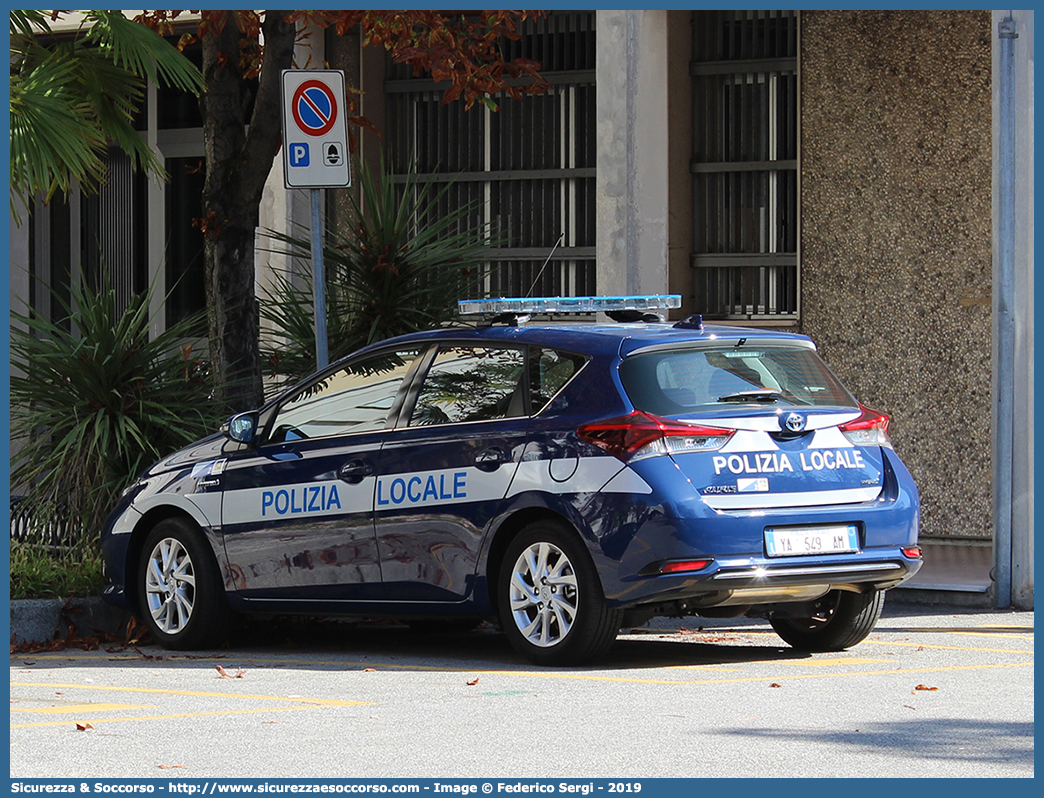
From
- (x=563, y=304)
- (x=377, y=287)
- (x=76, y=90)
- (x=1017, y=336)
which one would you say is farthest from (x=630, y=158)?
(x=563, y=304)

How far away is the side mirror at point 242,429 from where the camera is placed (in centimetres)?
954

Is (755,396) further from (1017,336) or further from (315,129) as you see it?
(315,129)

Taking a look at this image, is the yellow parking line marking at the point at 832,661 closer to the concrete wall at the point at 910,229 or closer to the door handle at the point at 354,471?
the door handle at the point at 354,471

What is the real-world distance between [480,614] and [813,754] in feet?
9.39

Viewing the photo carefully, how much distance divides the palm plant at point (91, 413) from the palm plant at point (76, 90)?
0.94 m

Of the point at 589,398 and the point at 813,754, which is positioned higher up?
the point at 589,398

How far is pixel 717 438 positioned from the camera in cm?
805

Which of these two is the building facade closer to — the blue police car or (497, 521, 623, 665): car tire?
the blue police car

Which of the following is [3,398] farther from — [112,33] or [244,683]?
[244,683]

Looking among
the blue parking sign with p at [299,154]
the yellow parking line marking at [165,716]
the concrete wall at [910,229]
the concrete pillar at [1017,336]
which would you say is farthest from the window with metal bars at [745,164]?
the yellow parking line marking at [165,716]

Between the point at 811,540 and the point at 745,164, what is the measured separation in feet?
24.6

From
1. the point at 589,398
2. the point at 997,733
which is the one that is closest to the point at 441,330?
the point at 589,398

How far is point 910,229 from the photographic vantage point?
14469 mm

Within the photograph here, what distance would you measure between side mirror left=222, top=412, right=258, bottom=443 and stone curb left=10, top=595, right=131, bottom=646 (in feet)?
4.78
